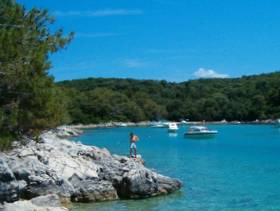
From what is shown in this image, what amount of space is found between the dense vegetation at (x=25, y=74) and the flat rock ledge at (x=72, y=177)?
4648 millimetres

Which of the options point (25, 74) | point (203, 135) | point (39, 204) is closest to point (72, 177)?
point (39, 204)

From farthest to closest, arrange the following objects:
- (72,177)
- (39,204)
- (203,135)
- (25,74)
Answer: (203,135) < (72,177) < (39,204) < (25,74)

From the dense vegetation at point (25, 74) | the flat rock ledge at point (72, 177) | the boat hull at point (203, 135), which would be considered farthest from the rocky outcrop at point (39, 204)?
the boat hull at point (203, 135)

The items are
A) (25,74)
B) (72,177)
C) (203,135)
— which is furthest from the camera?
(203,135)

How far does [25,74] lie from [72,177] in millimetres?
10667

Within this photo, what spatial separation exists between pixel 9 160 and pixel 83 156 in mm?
5873

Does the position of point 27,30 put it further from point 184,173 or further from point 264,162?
point 264,162

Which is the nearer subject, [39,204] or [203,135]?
[39,204]

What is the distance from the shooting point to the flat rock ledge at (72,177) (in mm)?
25453

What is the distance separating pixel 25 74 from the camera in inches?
722

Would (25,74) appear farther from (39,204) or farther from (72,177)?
(72,177)

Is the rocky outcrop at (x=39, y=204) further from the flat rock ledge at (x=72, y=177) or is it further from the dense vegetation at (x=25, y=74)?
the dense vegetation at (x=25, y=74)

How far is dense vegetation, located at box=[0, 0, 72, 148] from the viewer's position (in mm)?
18125

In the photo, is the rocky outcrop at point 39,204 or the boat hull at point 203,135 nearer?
the rocky outcrop at point 39,204
